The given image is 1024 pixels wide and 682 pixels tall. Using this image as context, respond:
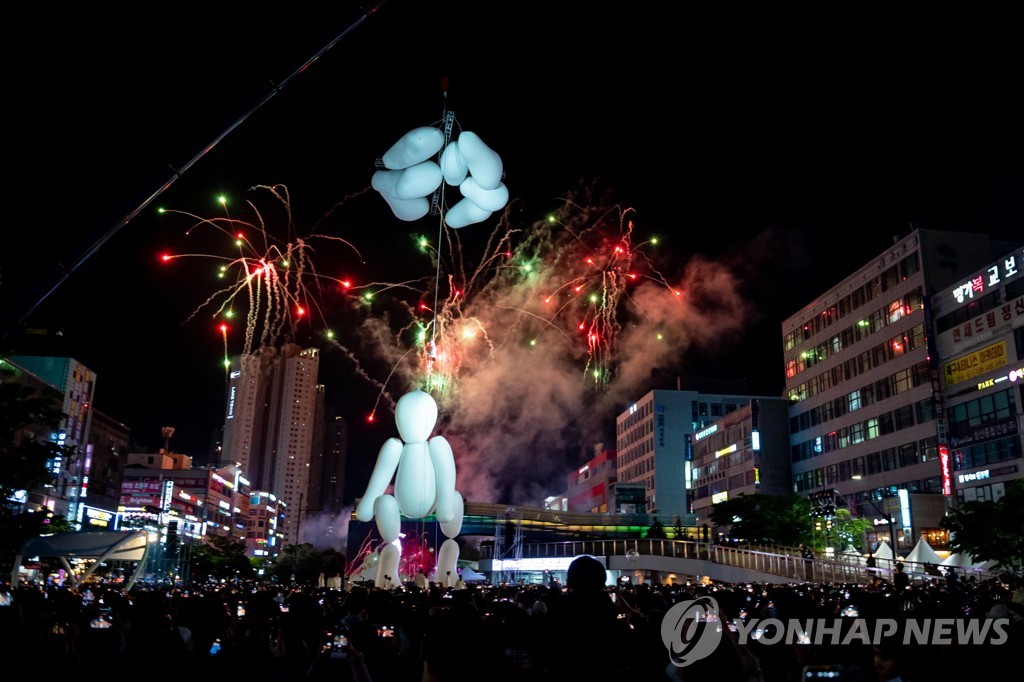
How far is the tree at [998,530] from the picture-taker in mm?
37656

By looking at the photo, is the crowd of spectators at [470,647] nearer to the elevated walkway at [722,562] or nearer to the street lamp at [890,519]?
the elevated walkway at [722,562]

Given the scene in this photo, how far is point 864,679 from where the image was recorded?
6.39 m

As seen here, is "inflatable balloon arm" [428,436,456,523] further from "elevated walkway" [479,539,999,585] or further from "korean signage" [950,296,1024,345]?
"korean signage" [950,296,1024,345]

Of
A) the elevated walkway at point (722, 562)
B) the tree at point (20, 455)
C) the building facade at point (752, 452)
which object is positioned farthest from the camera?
the building facade at point (752, 452)

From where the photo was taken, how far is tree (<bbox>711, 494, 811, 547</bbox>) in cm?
5838

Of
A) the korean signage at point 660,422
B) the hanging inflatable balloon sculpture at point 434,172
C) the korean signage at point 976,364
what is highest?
the korean signage at point 660,422

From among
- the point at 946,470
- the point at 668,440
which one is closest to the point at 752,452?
the point at 946,470

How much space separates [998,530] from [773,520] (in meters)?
21.1

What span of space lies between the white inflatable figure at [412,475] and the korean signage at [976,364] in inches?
1415

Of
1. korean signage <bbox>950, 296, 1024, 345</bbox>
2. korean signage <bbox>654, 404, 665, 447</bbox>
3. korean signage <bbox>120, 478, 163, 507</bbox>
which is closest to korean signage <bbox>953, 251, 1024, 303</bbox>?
korean signage <bbox>950, 296, 1024, 345</bbox>

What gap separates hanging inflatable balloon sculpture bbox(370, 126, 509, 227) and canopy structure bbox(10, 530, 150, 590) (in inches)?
797

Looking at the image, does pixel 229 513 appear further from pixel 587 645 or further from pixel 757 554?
pixel 587 645

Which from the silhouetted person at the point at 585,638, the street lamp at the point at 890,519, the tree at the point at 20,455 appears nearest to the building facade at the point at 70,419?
the tree at the point at 20,455

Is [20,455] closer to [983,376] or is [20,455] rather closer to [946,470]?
[983,376]
